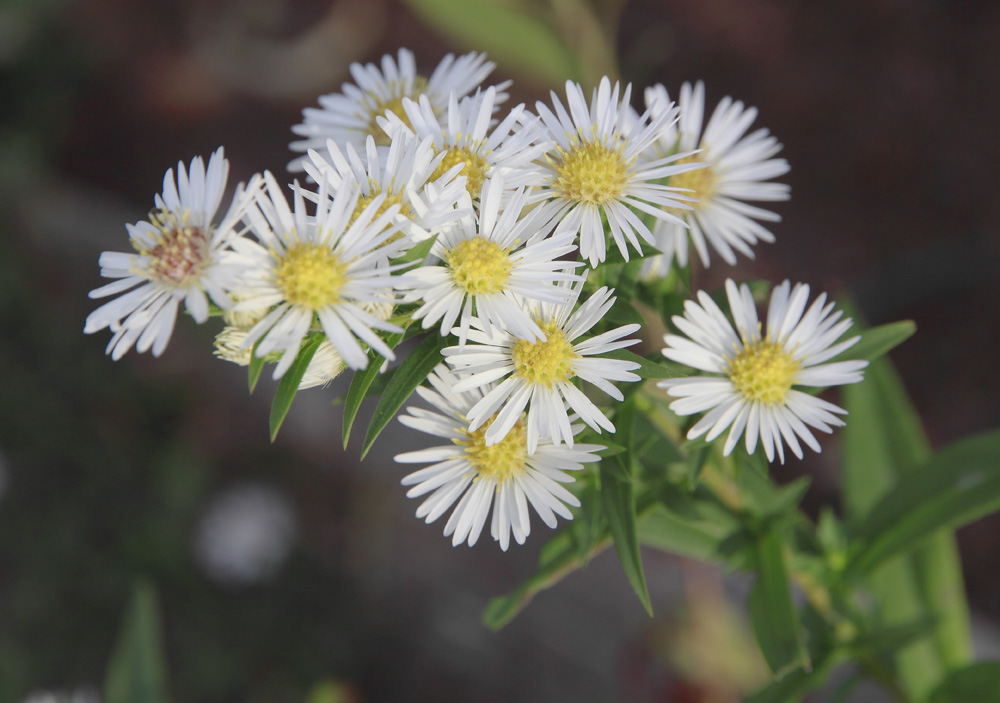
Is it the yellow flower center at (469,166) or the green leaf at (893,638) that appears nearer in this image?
the yellow flower center at (469,166)

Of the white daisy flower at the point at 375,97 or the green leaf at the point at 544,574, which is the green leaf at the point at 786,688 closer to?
the green leaf at the point at 544,574

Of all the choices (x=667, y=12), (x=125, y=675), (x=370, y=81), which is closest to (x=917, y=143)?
(x=667, y=12)

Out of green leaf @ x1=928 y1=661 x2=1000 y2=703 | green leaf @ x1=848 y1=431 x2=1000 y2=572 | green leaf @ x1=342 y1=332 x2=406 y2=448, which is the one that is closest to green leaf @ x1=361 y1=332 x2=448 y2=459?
green leaf @ x1=342 y1=332 x2=406 y2=448

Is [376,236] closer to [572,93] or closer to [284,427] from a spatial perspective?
[572,93]

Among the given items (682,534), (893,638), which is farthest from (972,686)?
(682,534)

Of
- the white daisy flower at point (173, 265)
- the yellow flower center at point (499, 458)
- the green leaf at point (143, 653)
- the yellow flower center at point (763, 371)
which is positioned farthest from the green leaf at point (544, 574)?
the green leaf at point (143, 653)

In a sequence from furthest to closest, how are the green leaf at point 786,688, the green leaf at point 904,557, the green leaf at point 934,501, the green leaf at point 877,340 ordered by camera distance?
the green leaf at point 904,557, the green leaf at point 934,501, the green leaf at point 786,688, the green leaf at point 877,340

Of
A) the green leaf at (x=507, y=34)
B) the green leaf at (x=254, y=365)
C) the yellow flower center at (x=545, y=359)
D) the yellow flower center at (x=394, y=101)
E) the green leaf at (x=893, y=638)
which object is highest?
the green leaf at (x=507, y=34)

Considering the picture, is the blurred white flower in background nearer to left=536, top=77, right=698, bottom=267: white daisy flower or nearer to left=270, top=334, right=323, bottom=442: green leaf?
left=270, top=334, right=323, bottom=442: green leaf
